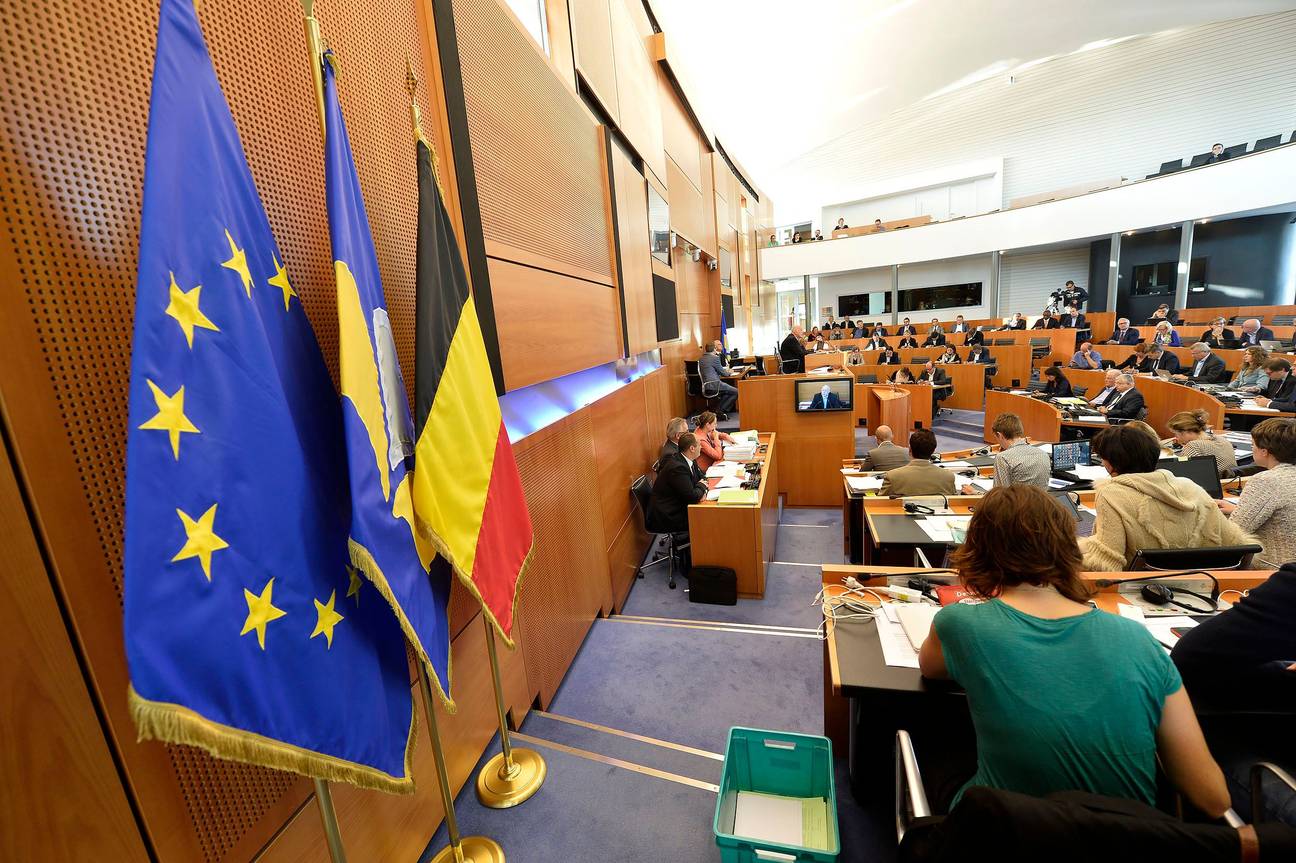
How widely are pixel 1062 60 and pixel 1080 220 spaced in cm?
634

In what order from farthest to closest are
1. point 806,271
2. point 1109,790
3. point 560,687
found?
1. point 806,271
2. point 560,687
3. point 1109,790

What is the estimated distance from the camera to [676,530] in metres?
4.39

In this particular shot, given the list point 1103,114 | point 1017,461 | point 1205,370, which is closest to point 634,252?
point 1017,461

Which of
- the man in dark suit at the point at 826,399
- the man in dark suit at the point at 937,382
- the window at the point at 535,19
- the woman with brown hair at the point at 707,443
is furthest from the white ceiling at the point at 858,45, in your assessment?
the man in dark suit at the point at 937,382

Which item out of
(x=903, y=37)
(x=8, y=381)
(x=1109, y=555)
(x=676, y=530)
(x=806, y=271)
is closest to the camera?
(x=8, y=381)

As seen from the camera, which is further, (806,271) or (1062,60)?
(806,271)

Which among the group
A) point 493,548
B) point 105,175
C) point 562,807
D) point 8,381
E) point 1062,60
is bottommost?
point 562,807

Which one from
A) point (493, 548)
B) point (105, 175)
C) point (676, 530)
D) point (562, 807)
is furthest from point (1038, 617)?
point (676, 530)

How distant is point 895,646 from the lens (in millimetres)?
1925

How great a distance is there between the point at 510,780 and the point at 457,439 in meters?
1.43

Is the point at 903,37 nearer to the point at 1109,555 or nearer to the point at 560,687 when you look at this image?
the point at 1109,555

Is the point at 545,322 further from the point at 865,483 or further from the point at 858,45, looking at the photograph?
the point at 858,45

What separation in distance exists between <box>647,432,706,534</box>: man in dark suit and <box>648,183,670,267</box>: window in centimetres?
227

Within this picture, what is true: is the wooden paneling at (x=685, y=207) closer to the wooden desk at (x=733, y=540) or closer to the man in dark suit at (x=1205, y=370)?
the wooden desk at (x=733, y=540)
